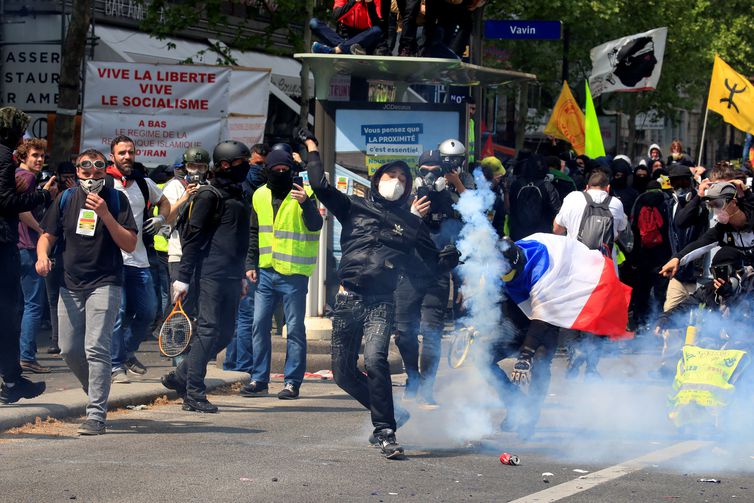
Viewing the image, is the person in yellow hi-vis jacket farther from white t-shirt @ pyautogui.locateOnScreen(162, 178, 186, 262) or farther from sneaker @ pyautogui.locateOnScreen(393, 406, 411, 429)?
sneaker @ pyautogui.locateOnScreen(393, 406, 411, 429)

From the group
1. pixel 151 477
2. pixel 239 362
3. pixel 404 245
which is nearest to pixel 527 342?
pixel 404 245

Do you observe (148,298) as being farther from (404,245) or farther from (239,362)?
(404,245)

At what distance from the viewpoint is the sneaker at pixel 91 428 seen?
8.30 m

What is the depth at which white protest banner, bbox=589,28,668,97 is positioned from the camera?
23.4 m

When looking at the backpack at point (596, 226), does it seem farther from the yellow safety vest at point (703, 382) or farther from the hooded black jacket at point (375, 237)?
the hooded black jacket at point (375, 237)

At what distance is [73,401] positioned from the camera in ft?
30.3

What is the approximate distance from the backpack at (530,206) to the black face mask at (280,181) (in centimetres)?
375

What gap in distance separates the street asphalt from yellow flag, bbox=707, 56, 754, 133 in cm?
781

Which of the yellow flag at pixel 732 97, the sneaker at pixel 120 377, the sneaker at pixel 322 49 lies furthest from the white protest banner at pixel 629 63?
the sneaker at pixel 120 377

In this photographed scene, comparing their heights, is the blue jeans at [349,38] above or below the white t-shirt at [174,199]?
above

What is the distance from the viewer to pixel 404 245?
795 cm

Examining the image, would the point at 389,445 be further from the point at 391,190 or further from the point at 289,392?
the point at 289,392

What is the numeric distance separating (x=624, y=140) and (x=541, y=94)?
50.8 feet

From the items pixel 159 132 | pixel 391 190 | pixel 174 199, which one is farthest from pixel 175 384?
pixel 159 132
